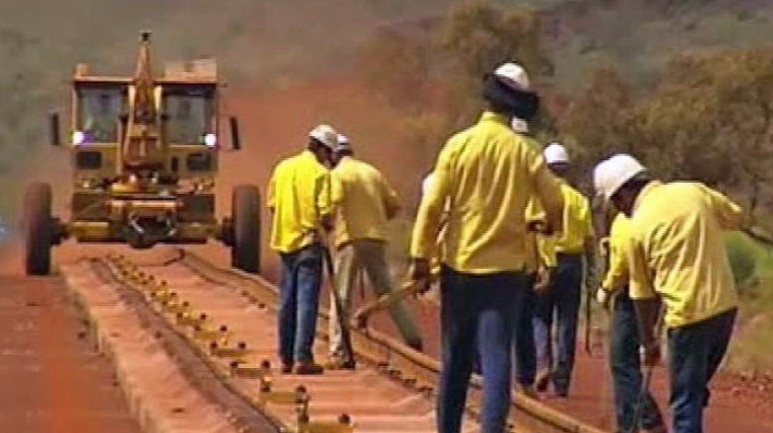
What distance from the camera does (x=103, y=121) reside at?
37.0 m

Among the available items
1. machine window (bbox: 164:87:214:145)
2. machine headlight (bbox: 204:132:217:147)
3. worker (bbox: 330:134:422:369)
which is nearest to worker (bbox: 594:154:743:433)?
worker (bbox: 330:134:422:369)

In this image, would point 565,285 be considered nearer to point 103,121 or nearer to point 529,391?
point 529,391

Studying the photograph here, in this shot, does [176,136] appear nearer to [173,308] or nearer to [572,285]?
[173,308]

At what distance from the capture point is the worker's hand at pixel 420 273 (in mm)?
11734

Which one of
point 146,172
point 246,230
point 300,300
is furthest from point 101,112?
point 300,300

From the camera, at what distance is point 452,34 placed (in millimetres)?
60688

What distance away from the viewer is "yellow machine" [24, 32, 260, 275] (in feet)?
118

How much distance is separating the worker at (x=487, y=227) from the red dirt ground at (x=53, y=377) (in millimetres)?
5162

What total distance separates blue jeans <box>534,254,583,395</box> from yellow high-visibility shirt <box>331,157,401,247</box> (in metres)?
1.51

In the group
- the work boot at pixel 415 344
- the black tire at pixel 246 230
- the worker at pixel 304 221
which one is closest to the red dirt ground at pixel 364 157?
the work boot at pixel 415 344

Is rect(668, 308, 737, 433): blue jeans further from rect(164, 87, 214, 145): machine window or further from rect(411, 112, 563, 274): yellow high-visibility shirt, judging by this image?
rect(164, 87, 214, 145): machine window

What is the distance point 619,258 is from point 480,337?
109 centimetres

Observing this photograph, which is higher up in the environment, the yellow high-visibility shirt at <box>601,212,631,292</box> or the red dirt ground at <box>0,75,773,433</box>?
the yellow high-visibility shirt at <box>601,212,631,292</box>

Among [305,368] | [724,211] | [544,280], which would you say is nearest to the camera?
[724,211]
